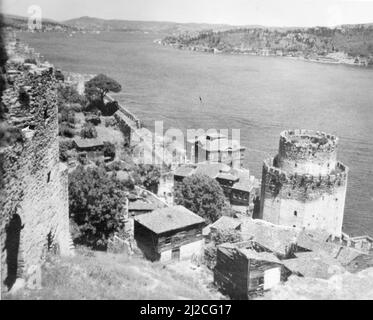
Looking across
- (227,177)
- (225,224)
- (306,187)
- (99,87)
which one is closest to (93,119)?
(99,87)

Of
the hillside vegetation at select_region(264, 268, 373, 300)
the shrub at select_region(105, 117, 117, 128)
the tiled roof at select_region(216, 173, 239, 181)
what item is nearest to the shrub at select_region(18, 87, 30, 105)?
the hillside vegetation at select_region(264, 268, 373, 300)

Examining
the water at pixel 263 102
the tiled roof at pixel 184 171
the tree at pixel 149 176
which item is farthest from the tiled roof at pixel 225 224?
the water at pixel 263 102

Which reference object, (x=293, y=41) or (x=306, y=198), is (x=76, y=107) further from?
(x=293, y=41)

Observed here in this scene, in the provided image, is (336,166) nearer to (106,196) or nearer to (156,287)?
(106,196)

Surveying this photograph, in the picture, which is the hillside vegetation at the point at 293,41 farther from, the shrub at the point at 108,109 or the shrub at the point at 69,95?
the shrub at the point at 69,95

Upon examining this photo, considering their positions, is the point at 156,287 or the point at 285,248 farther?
the point at 285,248

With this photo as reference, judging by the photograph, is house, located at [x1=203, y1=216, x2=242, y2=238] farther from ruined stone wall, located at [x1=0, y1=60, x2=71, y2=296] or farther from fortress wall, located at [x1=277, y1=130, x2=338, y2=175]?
ruined stone wall, located at [x1=0, y1=60, x2=71, y2=296]

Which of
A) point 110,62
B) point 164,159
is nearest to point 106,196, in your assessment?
point 164,159
